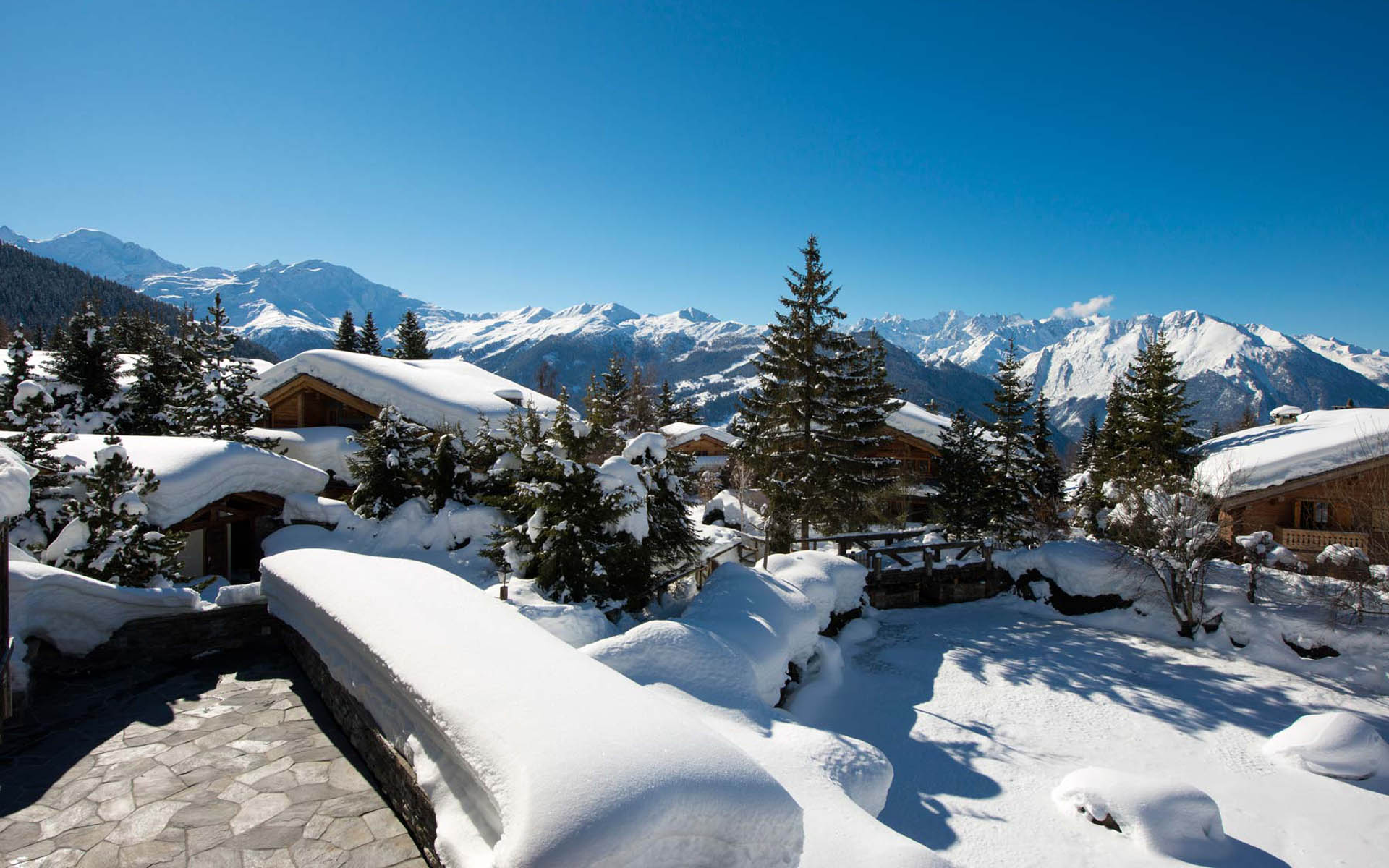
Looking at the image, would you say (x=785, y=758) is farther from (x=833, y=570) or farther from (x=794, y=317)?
(x=794, y=317)

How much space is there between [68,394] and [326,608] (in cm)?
2443

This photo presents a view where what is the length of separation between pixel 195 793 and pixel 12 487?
258 cm

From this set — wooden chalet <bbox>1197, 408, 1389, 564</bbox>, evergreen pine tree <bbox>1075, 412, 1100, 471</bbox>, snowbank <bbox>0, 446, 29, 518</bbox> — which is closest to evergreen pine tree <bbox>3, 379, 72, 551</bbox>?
snowbank <bbox>0, 446, 29, 518</bbox>

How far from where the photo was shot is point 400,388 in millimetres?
20391

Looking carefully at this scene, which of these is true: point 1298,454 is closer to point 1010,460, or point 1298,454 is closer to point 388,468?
point 1010,460

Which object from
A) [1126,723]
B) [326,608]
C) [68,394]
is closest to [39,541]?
[326,608]

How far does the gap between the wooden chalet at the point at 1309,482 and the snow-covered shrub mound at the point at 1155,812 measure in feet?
37.5

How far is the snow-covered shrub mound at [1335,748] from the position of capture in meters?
9.01

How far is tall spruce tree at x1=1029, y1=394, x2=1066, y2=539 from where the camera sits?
22.9m

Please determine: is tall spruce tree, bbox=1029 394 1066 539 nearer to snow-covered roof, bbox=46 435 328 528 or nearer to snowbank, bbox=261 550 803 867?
snowbank, bbox=261 550 803 867

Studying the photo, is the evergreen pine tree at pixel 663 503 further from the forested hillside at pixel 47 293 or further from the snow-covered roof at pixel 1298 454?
the forested hillside at pixel 47 293

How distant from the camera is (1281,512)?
65.0 ft

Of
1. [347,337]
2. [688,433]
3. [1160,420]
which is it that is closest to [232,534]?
[688,433]

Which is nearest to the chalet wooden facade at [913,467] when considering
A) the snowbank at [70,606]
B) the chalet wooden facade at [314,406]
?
the chalet wooden facade at [314,406]
